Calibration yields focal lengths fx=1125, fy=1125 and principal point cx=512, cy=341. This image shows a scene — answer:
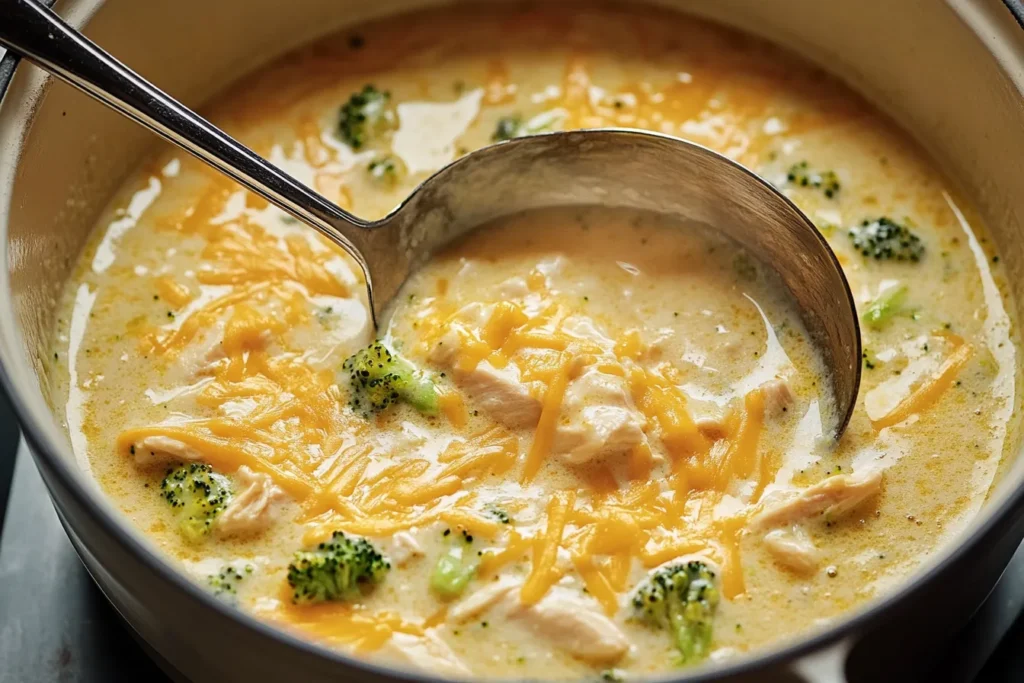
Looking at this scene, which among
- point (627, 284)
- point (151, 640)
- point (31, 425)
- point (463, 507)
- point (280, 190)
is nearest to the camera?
point (31, 425)

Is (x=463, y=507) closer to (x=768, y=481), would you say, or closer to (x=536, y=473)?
(x=536, y=473)

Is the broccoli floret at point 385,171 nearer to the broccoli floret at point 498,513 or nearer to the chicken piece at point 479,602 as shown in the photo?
the broccoli floret at point 498,513

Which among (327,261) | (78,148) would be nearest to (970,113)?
(327,261)

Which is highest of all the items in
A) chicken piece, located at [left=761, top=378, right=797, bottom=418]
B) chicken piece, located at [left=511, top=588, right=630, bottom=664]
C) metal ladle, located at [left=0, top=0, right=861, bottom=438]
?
metal ladle, located at [left=0, top=0, right=861, bottom=438]

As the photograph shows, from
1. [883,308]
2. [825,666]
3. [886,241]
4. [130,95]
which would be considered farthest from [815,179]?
[130,95]

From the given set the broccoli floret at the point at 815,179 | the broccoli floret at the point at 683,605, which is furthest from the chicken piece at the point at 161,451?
the broccoli floret at the point at 815,179

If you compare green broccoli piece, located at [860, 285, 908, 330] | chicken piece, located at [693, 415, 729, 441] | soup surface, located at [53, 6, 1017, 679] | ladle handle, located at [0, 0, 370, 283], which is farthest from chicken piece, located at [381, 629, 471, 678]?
green broccoli piece, located at [860, 285, 908, 330]

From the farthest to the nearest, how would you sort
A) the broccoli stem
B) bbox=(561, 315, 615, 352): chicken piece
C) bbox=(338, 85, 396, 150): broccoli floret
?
bbox=(338, 85, 396, 150): broccoli floret → bbox=(561, 315, 615, 352): chicken piece → the broccoli stem

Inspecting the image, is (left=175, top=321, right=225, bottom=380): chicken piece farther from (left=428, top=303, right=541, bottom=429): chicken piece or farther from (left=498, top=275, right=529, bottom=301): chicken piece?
(left=498, top=275, right=529, bottom=301): chicken piece
